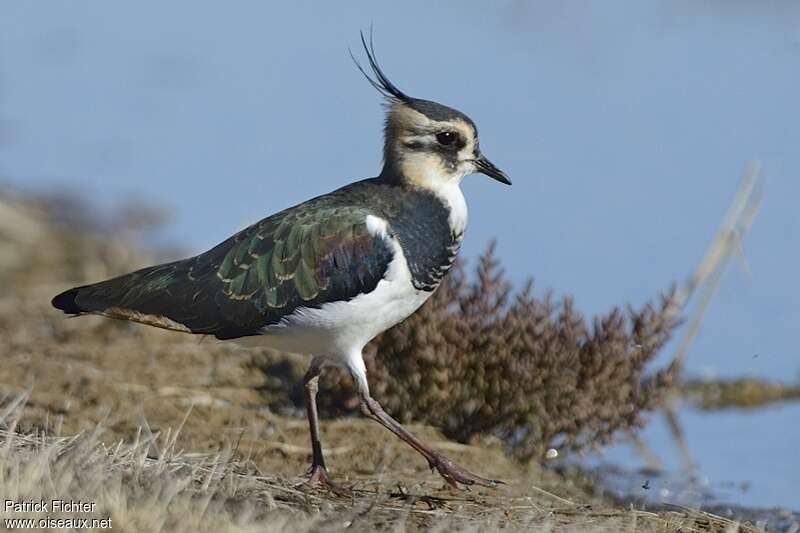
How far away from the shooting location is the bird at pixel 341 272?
6695mm

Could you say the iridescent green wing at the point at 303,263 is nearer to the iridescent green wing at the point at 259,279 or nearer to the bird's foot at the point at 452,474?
the iridescent green wing at the point at 259,279

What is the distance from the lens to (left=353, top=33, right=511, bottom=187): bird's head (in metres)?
7.09

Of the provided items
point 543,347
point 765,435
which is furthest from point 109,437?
point 765,435

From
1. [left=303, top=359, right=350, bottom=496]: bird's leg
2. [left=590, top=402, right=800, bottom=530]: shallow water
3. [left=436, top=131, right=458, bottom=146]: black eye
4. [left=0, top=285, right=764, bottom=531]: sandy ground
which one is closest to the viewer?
[left=0, top=285, right=764, bottom=531]: sandy ground

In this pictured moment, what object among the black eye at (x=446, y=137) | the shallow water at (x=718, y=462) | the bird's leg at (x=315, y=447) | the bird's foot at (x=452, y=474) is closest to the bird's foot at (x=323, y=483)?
the bird's leg at (x=315, y=447)

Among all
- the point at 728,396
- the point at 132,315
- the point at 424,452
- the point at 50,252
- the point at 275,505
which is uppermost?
the point at 50,252

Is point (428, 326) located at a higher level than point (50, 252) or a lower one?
lower

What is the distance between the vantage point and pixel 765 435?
912cm

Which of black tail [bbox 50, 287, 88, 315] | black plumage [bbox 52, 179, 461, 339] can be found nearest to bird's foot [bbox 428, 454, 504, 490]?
black plumage [bbox 52, 179, 461, 339]

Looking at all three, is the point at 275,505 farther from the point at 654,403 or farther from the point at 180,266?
the point at 654,403

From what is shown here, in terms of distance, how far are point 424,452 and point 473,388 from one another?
145 centimetres

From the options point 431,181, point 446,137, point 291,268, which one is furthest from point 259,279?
point 446,137

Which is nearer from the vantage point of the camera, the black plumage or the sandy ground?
the sandy ground

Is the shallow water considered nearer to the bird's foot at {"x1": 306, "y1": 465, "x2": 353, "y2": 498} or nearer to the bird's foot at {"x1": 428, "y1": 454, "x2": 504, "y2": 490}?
the bird's foot at {"x1": 428, "y1": 454, "x2": 504, "y2": 490}
